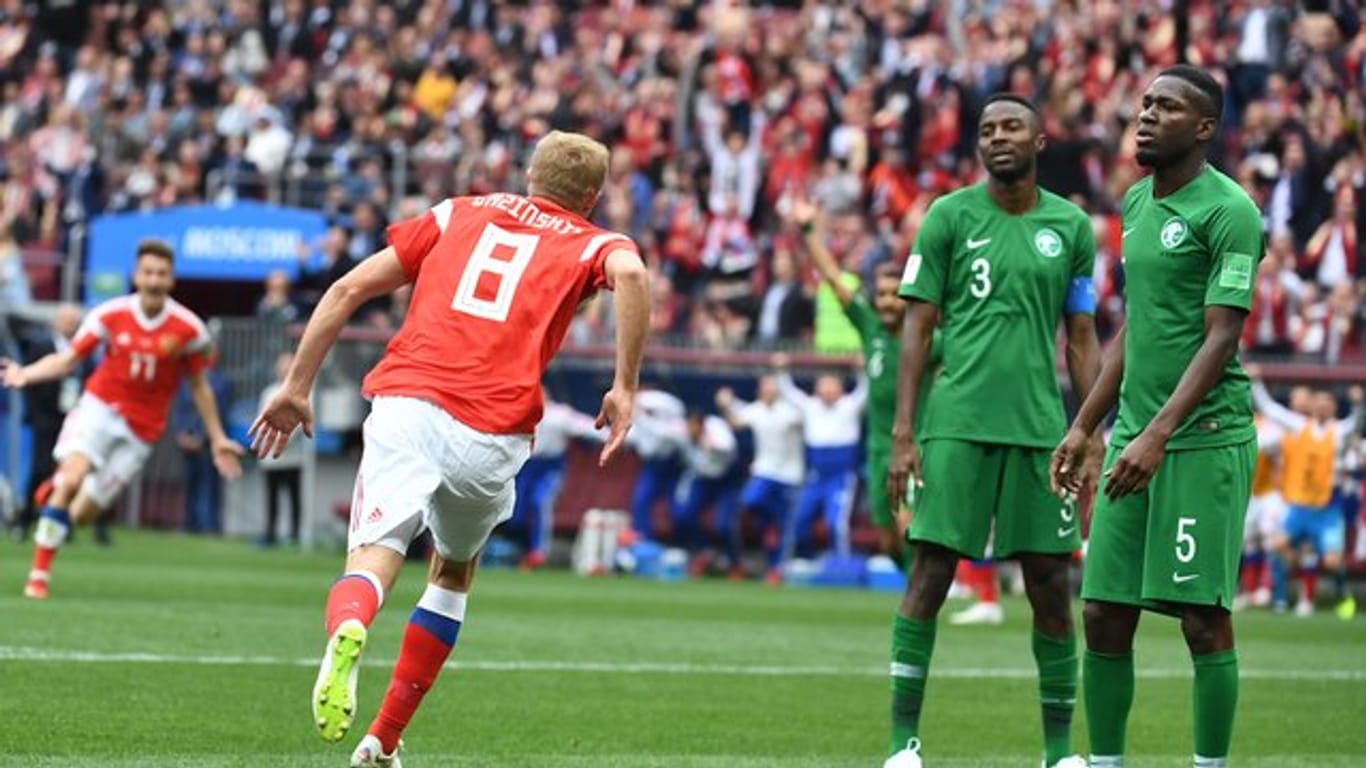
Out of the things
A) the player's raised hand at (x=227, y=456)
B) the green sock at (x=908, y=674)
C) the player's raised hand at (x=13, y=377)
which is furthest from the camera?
the player's raised hand at (x=13, y=377)

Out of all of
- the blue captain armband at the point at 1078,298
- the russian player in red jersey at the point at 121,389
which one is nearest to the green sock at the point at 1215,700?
the blue captain armband at the point at 1078,298

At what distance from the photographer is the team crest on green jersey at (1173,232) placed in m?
8.88

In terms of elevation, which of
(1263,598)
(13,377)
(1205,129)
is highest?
(1205,129)

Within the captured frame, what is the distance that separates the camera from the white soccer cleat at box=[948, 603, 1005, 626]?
67.3ft

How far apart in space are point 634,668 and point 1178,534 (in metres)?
6.69

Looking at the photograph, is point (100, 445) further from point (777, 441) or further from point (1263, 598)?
point (1263, 598)

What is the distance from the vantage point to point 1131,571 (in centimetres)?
896

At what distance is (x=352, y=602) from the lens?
870 cm

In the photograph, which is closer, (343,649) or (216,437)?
(343,649)

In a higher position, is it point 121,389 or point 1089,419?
point 1089,419

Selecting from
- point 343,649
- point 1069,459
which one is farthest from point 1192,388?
point 343,649

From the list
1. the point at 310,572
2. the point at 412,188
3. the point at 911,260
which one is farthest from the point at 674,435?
the point at 911,260

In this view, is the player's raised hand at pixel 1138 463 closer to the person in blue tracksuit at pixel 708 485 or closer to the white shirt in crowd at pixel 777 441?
the white shirt in crowd at pixel 777 441

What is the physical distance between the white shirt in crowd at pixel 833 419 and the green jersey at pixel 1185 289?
17277 mm
